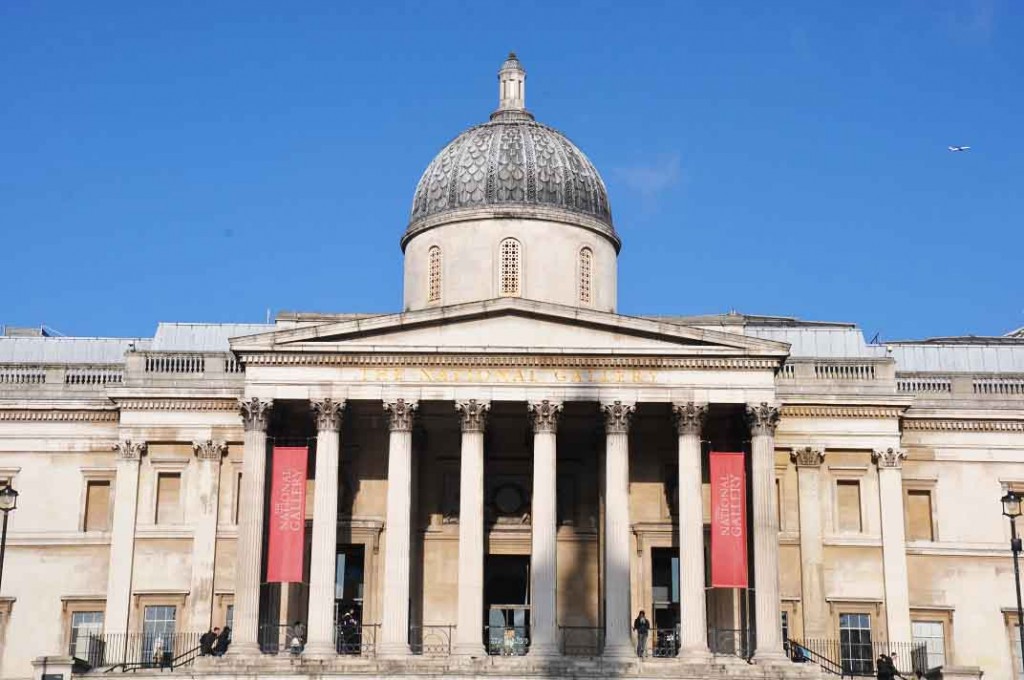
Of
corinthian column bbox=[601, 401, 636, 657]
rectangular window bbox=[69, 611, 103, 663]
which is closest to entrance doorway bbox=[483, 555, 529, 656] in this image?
corinthian column bbox=[601, 401, 636, 657]

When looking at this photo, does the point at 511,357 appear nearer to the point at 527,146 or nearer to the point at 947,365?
the point at 527,146

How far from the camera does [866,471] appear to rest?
5016 centimetres

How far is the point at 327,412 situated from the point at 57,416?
12.0 meters

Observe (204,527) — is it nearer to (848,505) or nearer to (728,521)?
(728,521)

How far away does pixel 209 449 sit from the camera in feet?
164

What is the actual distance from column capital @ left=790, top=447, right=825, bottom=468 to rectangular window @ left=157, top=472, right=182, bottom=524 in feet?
67.1

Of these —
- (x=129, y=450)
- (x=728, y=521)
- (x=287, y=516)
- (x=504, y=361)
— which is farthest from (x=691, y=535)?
(x=129, y=450)

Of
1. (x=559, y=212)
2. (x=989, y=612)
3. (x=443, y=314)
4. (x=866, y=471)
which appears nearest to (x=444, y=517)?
(x=443, y=314)

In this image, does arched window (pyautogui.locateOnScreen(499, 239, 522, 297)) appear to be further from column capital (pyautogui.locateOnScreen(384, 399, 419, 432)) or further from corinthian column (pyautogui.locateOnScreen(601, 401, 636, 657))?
corinthian column (pyautogui.locateOnScreen(601, 401, 636, 657))

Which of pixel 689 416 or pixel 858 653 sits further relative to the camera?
pixel 858 653

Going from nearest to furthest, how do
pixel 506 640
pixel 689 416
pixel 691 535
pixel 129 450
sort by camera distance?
pixel 691 535 < pixel 689 416 < pixel 506 640 < pixel 129 450

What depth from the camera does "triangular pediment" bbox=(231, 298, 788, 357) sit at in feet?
147

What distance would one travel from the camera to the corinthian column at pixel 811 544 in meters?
48.6

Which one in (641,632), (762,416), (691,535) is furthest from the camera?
(762,416)
